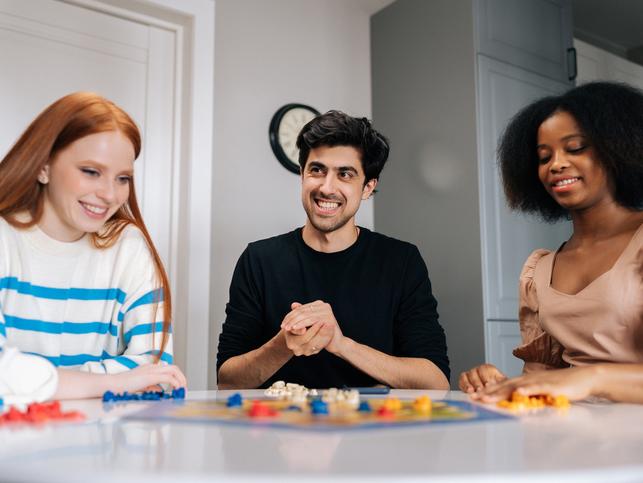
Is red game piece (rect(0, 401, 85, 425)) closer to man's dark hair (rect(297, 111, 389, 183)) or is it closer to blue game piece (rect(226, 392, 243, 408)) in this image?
blue game piece (rect(226, 392, 243, 408))

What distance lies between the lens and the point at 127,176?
138 cm

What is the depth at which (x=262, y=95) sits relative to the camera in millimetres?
2957

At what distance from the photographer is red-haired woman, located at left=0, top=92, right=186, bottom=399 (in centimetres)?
127

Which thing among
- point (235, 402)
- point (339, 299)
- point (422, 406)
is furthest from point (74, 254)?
point (422, 406)

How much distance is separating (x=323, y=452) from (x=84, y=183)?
0.95 meters

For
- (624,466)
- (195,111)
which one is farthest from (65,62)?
(624,466)

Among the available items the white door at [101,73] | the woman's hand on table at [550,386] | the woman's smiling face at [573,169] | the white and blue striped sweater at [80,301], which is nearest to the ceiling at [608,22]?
the white door at [101,73]

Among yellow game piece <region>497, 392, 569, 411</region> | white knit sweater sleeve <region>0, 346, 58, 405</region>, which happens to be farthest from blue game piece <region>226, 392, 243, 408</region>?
→ yellow game piece <region>497, 392, 569, 411</region>

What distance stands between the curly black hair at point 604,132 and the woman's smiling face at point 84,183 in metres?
1.04

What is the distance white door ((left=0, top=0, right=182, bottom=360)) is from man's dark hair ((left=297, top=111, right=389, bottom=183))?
3.24 ft

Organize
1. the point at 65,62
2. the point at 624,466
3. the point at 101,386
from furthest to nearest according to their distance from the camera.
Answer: the point at 65,62, the point at 101,386, the point at 624,466

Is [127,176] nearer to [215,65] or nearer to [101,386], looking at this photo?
[101,386]

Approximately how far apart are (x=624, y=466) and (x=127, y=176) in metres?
1.15

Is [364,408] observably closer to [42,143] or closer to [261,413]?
[261,413]
